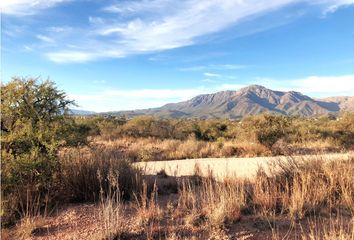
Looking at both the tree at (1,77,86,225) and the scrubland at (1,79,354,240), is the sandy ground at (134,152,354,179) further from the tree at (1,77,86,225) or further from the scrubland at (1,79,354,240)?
the tree at (1,77,86,225)

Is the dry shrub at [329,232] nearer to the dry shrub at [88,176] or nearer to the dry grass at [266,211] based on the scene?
the dry grass at [266,211]

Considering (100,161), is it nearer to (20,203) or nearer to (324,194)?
(20,203)

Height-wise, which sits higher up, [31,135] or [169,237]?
[31,135]

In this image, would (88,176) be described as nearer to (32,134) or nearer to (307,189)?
(32,134)

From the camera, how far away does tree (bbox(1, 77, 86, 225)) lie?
730 cm

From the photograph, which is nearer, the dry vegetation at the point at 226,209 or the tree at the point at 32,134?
the dry vegetation at the point at 226,209

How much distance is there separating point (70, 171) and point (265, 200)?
4193 mm

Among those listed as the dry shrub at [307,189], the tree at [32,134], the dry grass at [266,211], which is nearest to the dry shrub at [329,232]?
the dry grass at [266,211]

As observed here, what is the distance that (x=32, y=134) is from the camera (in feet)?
26.0

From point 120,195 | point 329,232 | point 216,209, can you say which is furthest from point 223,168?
→ point 329,232

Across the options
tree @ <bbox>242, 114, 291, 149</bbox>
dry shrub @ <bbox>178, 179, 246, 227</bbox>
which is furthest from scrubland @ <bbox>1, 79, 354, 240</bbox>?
tree @ <bbox>242, 114, 291, 149</bbox>

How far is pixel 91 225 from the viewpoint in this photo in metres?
6.32

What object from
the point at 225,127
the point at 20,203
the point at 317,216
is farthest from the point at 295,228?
the point at 225,127

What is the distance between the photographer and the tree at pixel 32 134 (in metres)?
7.30
